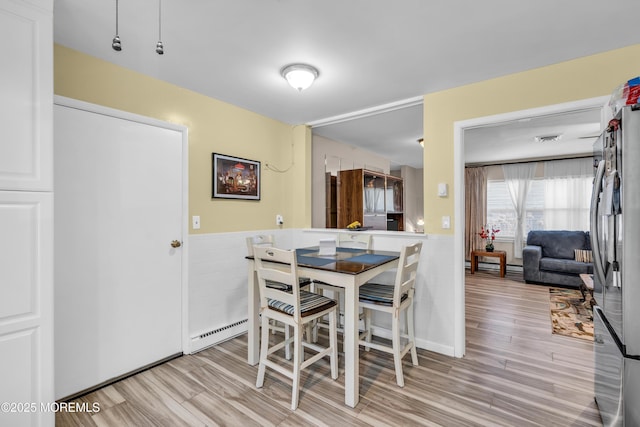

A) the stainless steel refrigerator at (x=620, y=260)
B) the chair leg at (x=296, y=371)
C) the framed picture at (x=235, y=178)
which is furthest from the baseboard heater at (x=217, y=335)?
the stainless steel refrigerator at (x=620, y=260)

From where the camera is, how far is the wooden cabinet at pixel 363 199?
4301 millimetres

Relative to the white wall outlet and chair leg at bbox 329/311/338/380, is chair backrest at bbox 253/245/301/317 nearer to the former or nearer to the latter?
chair leg at bbox 329/311/338/380

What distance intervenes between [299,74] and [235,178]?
1.31 m

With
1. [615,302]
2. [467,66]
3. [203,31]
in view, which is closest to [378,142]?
[467,66]

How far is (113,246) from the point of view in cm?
225

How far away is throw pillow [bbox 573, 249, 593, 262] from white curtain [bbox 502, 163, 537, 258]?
3.59ft

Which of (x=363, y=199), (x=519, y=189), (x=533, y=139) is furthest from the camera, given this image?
(x=519, y=189)

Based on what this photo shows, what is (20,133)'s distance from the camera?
1.44 m

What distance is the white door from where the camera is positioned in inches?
80.0

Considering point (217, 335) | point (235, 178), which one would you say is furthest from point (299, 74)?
point (217, 335)

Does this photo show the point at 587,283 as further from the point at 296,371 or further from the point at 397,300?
the point at 296,371

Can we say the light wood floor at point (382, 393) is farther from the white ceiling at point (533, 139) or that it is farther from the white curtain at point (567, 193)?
the white curtain at point (567, 193)

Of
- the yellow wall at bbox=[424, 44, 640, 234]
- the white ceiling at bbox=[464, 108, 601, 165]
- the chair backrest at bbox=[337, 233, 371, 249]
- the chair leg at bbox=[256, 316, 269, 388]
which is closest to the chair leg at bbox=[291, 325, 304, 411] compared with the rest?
the chair leg at bbox=[256, 316, 269, 388]

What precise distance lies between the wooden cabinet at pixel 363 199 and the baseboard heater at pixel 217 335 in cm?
189
